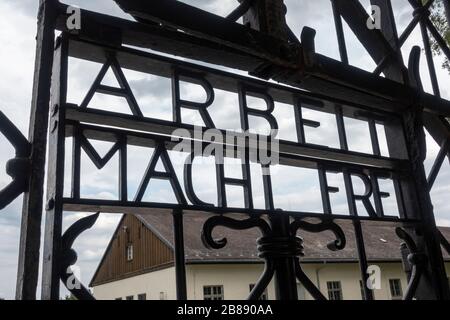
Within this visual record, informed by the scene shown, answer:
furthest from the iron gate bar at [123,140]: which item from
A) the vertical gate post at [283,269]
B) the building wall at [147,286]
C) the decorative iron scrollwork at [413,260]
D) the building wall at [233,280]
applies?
the building wall at [147,286]

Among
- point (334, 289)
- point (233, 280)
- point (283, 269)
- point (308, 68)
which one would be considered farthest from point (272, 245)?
point (334, 289)

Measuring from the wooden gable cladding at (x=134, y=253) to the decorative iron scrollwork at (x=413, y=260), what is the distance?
14130mm

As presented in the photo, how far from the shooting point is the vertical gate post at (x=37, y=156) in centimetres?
145

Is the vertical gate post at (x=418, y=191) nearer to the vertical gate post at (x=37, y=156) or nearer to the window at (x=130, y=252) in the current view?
the vertical gate post at (x=37, y=156)

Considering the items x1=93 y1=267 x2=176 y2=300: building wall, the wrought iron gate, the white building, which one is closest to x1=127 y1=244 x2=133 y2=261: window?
the white building

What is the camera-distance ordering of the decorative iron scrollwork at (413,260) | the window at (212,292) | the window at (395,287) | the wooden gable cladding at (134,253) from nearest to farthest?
the decorative iron scrollwork at (413,260)
the window at (212,292)
the wooden gable cladding at (134,253)
the window at (395,287)

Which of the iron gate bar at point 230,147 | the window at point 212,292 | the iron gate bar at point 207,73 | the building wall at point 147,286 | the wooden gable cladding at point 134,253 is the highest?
the wooden gable cladding at point 134,253

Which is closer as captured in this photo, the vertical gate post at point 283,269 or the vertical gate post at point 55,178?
the vertical gate post at point 55,178

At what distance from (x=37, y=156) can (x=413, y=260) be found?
207cm

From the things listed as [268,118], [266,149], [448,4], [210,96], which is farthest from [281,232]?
[448,4]

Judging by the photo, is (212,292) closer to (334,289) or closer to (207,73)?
(334,289)

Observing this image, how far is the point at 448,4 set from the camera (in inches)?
135

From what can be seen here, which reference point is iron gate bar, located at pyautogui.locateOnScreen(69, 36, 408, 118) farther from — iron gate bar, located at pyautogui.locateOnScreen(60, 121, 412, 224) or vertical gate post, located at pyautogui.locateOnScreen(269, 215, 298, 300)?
vertical gate post, located at pyautogui.locateOnScreen(269, 215, 298, 300)

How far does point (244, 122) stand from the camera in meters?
2.20
